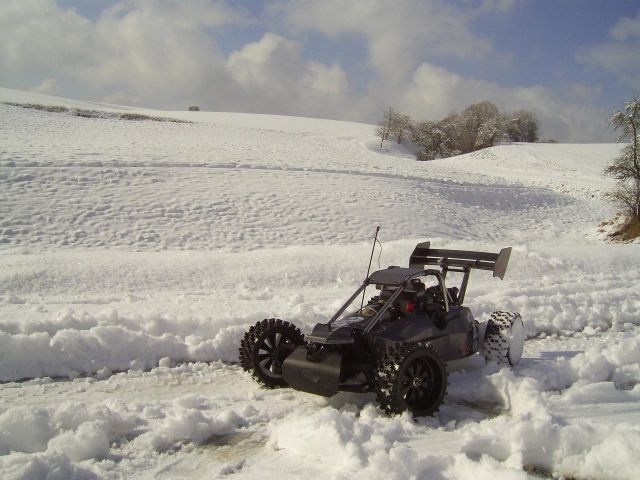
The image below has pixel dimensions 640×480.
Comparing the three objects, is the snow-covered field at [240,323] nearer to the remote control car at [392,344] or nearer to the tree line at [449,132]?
the remote control car at [392,344]

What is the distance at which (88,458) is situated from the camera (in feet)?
14.7

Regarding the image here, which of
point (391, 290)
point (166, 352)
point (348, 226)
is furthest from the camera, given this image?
point (348, 226)

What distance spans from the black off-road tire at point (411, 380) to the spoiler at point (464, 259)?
87.9 inches

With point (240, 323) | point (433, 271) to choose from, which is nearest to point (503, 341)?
point (433, 271)

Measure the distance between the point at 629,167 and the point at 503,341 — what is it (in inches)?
977

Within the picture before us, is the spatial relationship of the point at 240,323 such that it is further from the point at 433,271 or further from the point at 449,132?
the point at 449,132

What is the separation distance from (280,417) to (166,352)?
7.53ft

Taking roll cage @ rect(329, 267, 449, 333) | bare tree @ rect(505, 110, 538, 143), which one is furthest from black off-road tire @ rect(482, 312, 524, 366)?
bare tree @ rect(505, 110, 538, 143)

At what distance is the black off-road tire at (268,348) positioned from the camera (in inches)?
248

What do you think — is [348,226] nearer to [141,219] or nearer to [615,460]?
[141,219]

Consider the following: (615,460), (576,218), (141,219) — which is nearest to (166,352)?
(615,460)

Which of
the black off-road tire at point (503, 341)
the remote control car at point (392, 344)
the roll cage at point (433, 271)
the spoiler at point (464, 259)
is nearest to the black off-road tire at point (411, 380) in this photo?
the remote control car at point (392, 344)

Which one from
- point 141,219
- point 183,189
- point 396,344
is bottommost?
point 396,344

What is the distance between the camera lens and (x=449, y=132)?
7512 centimetres
